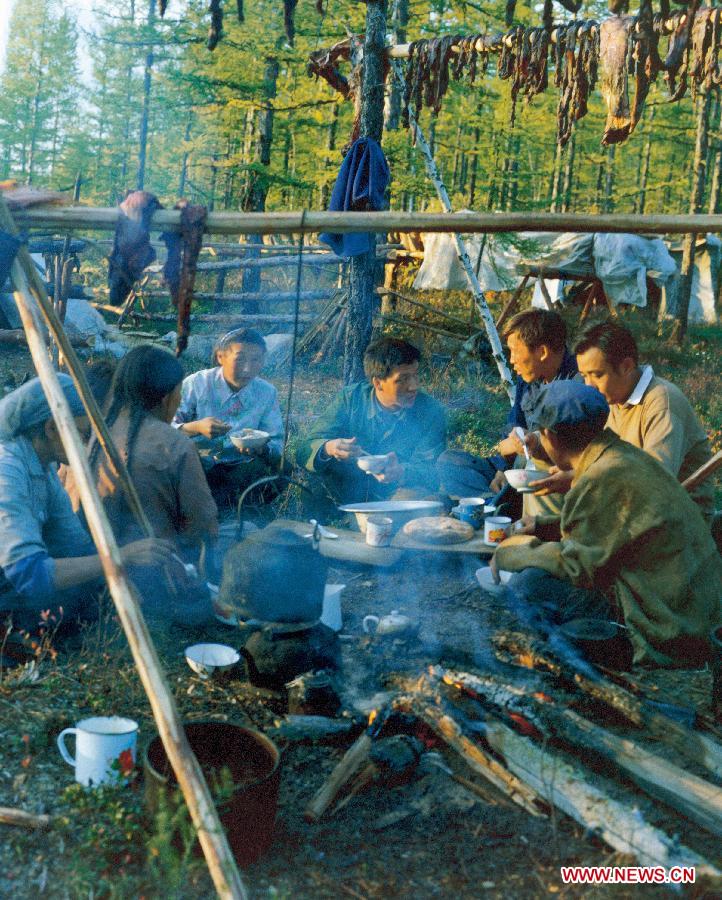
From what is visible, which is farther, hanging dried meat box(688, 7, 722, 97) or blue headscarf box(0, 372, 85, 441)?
hanging dried meat box(688, 7, 722, 97)

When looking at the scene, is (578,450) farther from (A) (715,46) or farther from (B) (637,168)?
(B) (637,168)

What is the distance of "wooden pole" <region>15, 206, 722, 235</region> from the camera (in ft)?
11.3

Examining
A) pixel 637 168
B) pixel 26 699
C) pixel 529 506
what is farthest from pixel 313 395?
pixel 637 168

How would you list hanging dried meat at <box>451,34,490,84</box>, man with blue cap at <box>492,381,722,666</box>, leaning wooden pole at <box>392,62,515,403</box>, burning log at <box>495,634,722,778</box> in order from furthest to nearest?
1. leaning wooden pole at <box>392,62,515,403</box>
2. hanging dried meat at <box>451,34,490,84</box>
3. man with blue cap at <box>492,381,722,666</box>
4. burning log at <box>495,634,722,778</box>

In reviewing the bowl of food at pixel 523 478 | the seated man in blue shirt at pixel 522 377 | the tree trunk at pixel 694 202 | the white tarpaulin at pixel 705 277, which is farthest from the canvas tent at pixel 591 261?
the bowl of food at pixel 523 478

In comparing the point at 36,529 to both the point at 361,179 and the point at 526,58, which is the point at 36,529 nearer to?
the point at 361,179

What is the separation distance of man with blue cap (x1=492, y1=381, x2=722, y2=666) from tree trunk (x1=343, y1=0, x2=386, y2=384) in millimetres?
3854

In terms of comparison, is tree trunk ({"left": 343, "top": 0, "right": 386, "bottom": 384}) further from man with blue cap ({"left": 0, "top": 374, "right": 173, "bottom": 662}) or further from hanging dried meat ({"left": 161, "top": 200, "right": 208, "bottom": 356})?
man with blue cap ({"left": 0, "top": 374, "right": 173, "bottom": 662})

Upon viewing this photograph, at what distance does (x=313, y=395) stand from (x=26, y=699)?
341 inches

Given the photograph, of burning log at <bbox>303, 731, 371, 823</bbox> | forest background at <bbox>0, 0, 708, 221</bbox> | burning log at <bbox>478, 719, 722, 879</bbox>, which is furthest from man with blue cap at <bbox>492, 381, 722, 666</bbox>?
forest background at <bbox>0, 0, 708, 221</bbox>

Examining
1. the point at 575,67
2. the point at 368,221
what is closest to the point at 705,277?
the point at 575,67

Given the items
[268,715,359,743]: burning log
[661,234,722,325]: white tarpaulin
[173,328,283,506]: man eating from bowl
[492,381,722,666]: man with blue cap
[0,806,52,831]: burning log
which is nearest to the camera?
[0,806,52,831]: burning log

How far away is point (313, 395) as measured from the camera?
39.5 ft

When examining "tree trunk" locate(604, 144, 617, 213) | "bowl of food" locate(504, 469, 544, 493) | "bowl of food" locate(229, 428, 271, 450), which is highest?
"tree trunk" locate(604, 144, 617, 213)
